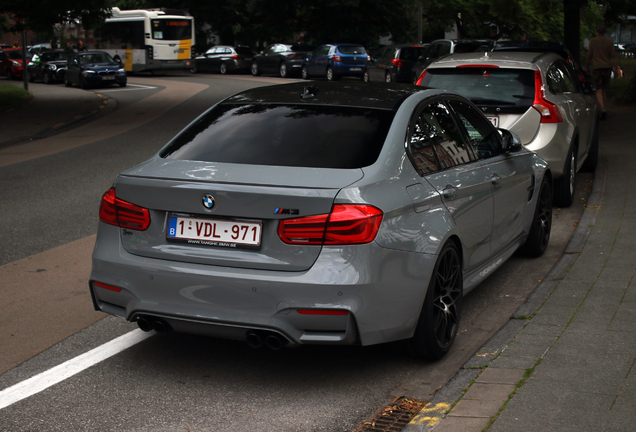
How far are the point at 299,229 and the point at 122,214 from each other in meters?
1.03

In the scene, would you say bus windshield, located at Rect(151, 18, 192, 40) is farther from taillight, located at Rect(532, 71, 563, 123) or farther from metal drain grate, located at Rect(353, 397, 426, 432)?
metal drain grate, located at Rect(353, 397, 426, 432)

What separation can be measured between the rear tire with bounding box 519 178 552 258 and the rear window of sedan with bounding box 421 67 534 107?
173 centimetres

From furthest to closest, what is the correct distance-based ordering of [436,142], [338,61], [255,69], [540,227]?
[255,69], [338,61], [540,227], [436,142]

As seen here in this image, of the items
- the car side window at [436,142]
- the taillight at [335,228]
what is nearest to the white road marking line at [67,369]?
the taillight at [335,228]

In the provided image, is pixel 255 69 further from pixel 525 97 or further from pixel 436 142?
pixel 436 142

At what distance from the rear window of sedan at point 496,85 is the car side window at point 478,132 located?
257 cm

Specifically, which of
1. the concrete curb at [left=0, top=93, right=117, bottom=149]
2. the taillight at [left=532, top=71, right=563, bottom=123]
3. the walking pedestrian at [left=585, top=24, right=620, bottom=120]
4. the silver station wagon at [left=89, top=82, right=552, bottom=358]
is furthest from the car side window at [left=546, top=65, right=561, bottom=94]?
the concrete curb at [left=0, top=93, right=117, bottom=149]

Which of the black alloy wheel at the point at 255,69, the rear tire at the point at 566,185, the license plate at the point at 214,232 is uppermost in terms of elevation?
the license plate at the point at 214,232

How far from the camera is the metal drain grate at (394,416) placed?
3578mm

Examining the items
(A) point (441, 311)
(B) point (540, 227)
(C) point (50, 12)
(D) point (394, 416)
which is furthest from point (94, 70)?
(D) point (394, 416)

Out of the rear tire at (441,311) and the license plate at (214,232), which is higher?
the license plate at (214,232)

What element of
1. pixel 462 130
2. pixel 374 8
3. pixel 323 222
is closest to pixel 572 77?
pixel 462 130

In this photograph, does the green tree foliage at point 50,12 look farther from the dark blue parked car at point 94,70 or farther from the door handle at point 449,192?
the door handle at point 449,192

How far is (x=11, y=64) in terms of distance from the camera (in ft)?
139
